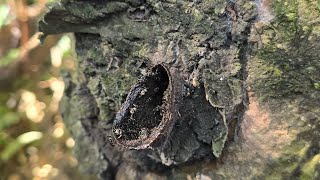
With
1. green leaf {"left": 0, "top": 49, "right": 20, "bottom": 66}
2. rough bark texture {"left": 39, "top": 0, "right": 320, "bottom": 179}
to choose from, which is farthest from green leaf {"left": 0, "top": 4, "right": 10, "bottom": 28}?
rough bark texture {"left": 39, "top": 0, "right": 320, "bottom": 179}

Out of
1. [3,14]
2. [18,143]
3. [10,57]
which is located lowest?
[18,143]

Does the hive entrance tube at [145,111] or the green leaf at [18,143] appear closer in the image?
the hive entrance tube at [145,111]

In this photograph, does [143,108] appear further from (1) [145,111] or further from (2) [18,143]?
(2) [18,143]

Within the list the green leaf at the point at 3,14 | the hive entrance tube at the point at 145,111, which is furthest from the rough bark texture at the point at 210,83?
the green leaf at the point at 3,14

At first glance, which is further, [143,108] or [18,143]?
[18,143]

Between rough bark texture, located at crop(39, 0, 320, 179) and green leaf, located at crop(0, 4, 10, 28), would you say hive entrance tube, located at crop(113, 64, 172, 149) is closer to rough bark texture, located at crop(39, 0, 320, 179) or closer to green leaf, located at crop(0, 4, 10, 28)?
rough bark texture, located at crop(39, 0, 320, 179)

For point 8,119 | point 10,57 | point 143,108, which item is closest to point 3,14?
point 10,57

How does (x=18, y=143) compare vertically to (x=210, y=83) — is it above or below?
below

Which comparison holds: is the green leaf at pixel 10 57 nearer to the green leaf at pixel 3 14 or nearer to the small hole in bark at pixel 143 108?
the green leaf at pixel 3 14

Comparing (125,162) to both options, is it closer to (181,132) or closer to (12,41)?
(181,132)
